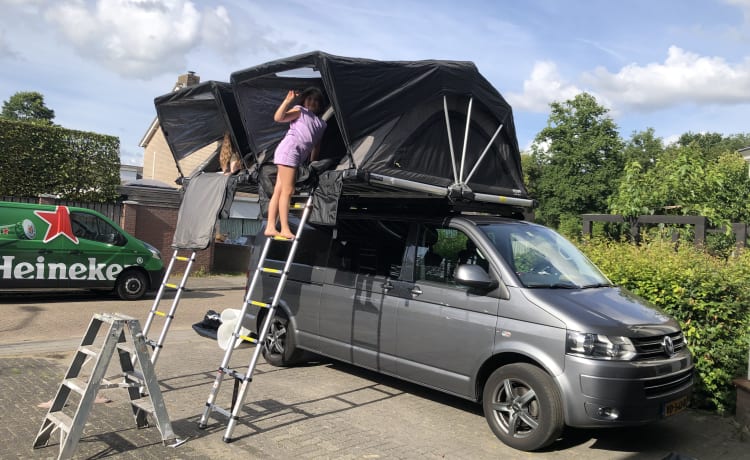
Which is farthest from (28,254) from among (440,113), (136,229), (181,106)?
(440,113)

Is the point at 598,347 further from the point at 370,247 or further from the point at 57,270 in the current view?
the point at 57,270

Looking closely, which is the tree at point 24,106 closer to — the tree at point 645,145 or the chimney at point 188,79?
the chimney at point 188,79

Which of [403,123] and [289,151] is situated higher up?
[403,123]

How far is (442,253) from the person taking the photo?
5977 mm

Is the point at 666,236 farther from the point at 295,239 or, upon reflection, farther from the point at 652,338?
the point at 295,239

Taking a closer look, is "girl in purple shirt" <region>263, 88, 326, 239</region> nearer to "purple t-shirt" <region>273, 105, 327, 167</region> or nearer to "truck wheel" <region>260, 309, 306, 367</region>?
"purple t-shirt" <region>273, 105, 327, 167</region>

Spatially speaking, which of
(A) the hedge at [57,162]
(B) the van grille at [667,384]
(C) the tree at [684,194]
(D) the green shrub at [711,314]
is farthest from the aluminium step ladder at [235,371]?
(A) the hedge at [57,162]

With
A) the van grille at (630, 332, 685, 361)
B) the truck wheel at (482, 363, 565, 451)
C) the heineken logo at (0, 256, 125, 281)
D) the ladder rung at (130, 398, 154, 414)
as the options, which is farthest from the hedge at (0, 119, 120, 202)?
the van grille at (630, 332, 685, 361)

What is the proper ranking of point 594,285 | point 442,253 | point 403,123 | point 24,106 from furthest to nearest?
1. point 24,106
2. point 442,253
3. point 403,123
4. point 594,285

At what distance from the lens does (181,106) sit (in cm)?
765

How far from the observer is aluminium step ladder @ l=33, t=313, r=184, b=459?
177 inches

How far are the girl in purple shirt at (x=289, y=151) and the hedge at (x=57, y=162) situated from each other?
1437 cm

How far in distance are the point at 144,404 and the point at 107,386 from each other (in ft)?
1.13

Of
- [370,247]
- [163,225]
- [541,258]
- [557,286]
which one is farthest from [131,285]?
[557,286]
